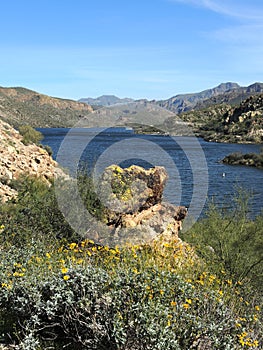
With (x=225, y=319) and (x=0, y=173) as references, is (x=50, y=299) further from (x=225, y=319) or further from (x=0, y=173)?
(x=0, y=173)

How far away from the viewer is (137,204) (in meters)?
9.46

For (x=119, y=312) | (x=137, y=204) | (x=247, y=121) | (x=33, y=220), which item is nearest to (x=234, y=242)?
(x=137, y=204)

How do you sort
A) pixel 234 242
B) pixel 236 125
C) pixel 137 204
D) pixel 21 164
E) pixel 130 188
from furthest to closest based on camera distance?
pixel 236 125 → pixel 21 164 → pixel 234 242 → pixel 130 188 → pixel 137 204

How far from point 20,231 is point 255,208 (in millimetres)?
23036

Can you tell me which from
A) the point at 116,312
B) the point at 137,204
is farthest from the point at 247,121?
the point at 116,312

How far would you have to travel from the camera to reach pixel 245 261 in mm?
10594

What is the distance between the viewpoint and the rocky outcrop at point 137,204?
30.0 feet

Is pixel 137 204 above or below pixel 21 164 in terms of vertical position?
below

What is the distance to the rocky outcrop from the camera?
360 inches

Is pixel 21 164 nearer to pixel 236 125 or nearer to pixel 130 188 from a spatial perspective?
pixel 130 188

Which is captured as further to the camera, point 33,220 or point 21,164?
point 21,164

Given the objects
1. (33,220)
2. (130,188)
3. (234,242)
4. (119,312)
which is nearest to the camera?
(119,312)

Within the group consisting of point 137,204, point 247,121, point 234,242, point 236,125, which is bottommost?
point 234,242

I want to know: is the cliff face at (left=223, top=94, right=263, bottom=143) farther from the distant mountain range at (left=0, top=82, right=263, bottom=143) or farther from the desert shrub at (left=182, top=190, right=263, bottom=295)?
the desert shrub at (left=182, top=190, right=263, bottom=295)
